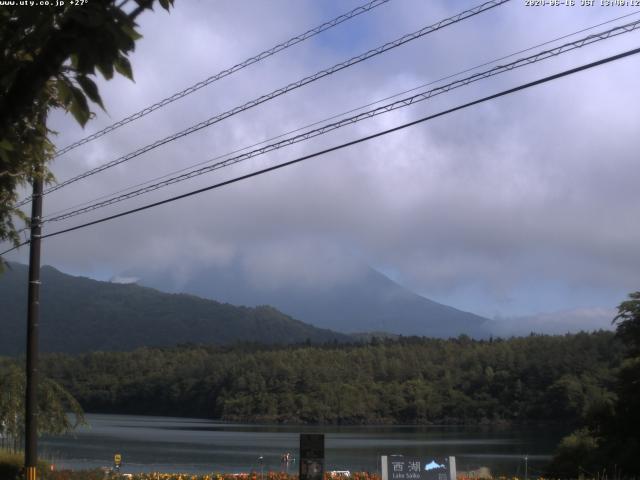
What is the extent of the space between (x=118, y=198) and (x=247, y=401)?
86.4m

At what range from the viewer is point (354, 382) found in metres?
103

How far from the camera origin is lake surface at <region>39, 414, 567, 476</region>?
38.4 metres

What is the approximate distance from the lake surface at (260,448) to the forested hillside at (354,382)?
5.07m

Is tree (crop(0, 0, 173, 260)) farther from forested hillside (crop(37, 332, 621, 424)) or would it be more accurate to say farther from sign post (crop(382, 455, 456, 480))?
forested hillside (crop(37, 332, 621, 424))

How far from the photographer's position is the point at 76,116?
176 inches

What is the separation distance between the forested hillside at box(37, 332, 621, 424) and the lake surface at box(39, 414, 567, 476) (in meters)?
5.07

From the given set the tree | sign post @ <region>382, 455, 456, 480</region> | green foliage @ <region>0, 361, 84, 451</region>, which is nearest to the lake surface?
green foliage @ <region>0, 361, 84, 451</region>

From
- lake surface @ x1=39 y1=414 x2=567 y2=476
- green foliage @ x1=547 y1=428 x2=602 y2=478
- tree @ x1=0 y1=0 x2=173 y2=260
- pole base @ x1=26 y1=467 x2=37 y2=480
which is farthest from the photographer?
lake surface @ x1=39 y1=414 x2=567 y2=476

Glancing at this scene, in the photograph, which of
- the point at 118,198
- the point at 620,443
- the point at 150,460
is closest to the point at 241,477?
the point at 118,198

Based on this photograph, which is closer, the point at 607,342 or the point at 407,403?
the point at 607,342

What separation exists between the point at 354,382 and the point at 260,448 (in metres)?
50.7

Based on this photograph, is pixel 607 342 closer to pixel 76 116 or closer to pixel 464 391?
pixel 464 391

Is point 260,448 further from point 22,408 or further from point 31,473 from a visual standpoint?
point 31,473

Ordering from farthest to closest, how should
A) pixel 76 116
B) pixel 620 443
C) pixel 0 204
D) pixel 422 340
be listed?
pixel 422 340, pixel 620 443, pixel 0 204, pixel 76 116
